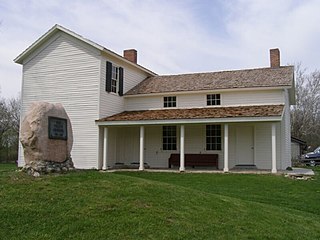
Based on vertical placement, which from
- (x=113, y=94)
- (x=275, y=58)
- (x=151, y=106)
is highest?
(x=275, y=58)

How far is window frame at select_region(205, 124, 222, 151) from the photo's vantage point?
Result: 68.3 ft

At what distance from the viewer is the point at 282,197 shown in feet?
38.3

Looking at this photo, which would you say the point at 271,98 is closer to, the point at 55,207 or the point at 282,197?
the point at 282,197

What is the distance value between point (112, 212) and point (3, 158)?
33012 mm

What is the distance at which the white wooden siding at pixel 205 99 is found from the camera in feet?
65.4

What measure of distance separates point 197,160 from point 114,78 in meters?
6.72

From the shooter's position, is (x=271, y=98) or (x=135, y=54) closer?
(x=271, y=98)

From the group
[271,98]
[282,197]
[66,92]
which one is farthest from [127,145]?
[282,197]

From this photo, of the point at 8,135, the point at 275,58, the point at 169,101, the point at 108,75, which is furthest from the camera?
the point at 8,135

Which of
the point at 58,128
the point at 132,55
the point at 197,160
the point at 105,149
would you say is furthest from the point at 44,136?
the point at 132,55

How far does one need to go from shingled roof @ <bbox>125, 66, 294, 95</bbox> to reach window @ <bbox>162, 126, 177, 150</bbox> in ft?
7.29

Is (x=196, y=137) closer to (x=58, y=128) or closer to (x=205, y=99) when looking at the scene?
(x=205, y=99)

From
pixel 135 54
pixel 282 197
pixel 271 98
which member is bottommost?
pixel 282 197

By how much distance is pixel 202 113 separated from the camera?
62.8 ft
